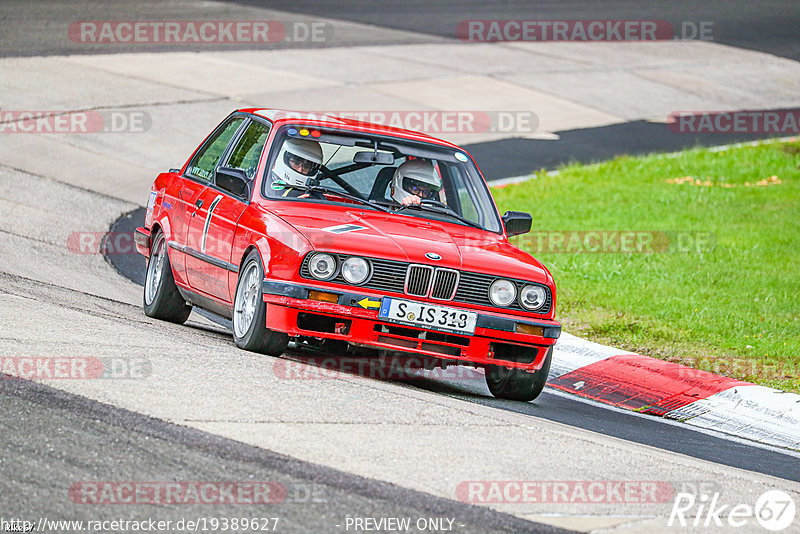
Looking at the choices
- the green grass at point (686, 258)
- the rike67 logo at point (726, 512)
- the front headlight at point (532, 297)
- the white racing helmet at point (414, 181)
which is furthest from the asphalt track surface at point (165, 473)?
the green grass at point (686, 258)

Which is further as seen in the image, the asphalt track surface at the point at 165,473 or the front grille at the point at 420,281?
the front grille at the point at 420,281

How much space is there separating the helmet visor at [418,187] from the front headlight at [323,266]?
1.44 metres

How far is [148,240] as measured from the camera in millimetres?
9875

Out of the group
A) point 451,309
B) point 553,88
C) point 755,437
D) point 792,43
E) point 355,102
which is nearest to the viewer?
point 451,309

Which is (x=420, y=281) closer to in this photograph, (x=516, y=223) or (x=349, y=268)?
(x=349, y=268)

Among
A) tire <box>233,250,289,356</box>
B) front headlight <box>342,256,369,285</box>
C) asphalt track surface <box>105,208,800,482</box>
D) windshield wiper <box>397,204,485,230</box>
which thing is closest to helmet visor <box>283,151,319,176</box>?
windshield wiper <box>397,204,485,230</box>

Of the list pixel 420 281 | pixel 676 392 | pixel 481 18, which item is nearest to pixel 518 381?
pixel 420 281

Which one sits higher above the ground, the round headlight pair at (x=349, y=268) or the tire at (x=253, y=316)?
the round headlight pair at (x=349, y=268)

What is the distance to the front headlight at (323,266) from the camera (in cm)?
737

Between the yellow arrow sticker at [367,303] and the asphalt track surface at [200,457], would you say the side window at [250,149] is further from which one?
the yellow arrow sticker at [367,303]

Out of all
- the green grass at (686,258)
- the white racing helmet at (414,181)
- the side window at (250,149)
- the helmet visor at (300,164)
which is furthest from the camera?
the green grass at (686,258)

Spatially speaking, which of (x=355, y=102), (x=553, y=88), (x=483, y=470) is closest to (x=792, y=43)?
(x=553, y=88)

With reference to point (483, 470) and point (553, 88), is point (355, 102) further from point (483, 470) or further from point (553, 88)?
point (483, 470)

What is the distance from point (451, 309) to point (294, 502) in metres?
2.63
